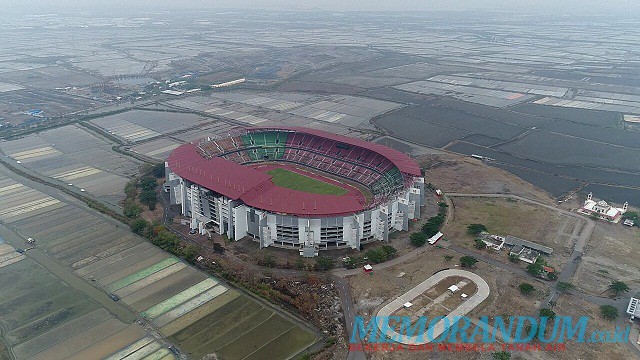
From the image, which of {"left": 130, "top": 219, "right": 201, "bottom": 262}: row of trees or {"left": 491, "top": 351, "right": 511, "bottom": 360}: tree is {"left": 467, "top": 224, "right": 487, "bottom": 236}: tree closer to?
{"left": 491, "top": 351, "right": 511, "bottom": 360}: tree

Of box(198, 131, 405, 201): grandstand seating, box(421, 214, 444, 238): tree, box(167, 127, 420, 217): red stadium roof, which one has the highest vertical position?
box(167, 127, 420, 217): red stadium roof

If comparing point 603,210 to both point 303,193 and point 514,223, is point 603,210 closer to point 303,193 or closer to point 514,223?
point 514,223

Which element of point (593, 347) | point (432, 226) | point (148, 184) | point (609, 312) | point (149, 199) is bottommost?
point (593, 347)

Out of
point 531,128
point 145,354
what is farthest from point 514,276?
point 531,128

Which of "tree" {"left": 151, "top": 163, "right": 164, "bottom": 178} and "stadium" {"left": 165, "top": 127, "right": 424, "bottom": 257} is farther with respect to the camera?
"tree" {"left": 151, "top": 163, "right": 164, "bottom": 178}

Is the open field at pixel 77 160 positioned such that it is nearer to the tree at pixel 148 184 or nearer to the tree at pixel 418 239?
the tree at pixel 148 184

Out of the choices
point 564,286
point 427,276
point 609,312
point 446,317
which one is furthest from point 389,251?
point 609,312

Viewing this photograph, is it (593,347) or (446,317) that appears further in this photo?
(446,317)

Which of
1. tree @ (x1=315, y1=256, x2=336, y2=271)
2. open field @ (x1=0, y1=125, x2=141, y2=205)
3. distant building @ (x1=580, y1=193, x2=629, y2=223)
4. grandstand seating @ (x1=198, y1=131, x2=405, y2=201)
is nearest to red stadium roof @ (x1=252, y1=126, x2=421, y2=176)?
grandstand seating @ (x1=198, y1=131, x2=405, y2=201)
